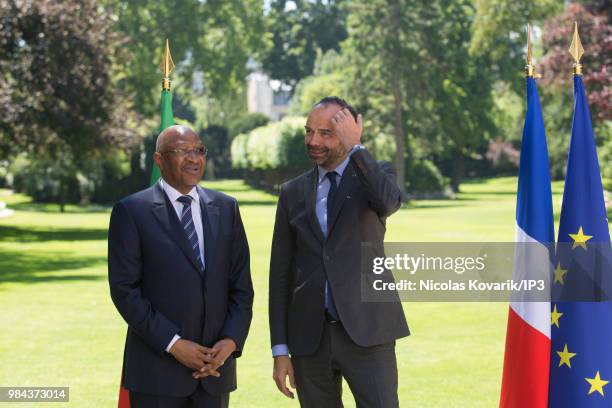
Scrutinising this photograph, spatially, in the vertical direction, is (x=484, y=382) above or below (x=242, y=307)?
below

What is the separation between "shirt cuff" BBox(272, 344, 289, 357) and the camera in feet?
15.9

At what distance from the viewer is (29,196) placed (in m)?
52.9

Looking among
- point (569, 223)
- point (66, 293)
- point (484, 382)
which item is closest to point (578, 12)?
point (66, 293)

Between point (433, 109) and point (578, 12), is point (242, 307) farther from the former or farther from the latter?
point (433, 109)

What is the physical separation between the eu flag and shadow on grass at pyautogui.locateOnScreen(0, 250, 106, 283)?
13.5 meters

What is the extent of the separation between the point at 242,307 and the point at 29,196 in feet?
164

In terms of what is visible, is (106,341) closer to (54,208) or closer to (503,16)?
(503,16)

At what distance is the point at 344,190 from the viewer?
483cm

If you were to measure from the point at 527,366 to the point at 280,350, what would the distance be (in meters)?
1.82

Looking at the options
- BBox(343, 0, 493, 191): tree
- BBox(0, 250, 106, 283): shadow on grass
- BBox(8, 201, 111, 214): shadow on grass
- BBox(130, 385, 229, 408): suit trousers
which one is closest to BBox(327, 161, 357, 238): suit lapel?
BBox(130, 385, 229, 408): suit trousers

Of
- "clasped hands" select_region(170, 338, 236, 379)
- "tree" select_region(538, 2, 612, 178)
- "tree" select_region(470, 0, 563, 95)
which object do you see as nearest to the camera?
"clasped hands" select_region(170, 338, 236, 379)

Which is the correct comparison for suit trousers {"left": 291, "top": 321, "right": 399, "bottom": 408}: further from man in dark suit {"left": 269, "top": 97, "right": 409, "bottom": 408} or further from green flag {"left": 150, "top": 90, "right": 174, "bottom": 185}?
green flag {"left": 150, "top": 90, "right": 174, "bottom": 185}

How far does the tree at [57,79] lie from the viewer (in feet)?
99.2

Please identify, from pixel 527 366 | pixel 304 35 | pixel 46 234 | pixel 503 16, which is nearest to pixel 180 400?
pixel 527 366
